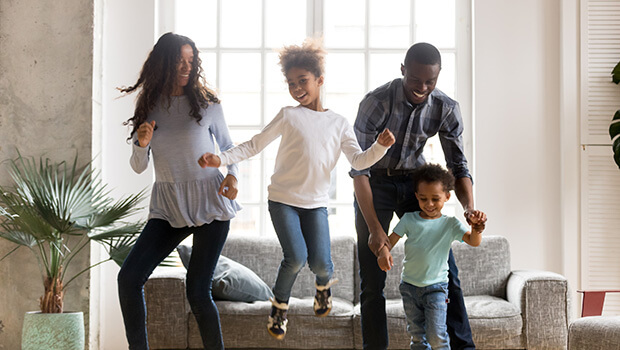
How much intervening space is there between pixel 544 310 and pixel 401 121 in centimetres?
160

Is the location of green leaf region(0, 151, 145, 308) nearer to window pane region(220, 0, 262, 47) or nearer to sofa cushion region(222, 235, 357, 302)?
sofa cushion region(222, 235, 357, 302)

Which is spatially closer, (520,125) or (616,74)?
(616,74)

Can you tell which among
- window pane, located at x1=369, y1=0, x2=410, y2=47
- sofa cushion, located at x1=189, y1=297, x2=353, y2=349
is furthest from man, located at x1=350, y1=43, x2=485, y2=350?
window pane, located at x1=369, y1=0, x2=410, y2=47

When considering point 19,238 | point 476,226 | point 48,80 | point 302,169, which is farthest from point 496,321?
point 48,80

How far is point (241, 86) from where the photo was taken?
15.5 ft

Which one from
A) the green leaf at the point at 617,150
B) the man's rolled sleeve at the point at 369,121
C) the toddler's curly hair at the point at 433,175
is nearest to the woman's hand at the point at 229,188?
the man's rolled sleeve at the point at 369,121

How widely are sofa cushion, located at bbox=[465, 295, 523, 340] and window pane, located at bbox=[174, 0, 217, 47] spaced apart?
8.28 feet

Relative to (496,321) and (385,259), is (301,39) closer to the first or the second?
(496,321)

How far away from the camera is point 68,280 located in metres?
4.18

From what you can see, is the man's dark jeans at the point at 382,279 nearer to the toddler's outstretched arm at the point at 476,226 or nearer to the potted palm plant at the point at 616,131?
the toddler's outstretched arm at the point at 476,226

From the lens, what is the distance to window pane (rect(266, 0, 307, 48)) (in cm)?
474

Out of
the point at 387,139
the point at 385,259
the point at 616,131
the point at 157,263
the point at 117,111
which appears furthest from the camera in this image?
the point at 117,111

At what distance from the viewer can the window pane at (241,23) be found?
474 cm

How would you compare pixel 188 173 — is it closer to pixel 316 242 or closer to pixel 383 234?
pixel 316 242
